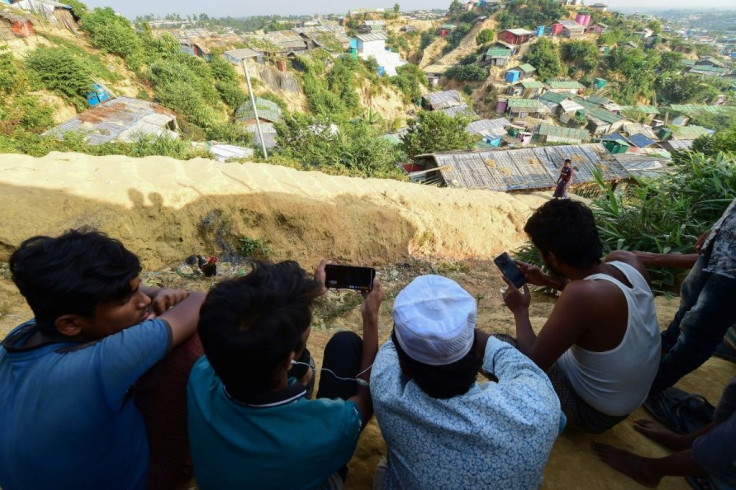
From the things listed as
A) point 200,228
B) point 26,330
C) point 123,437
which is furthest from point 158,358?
point 200,228

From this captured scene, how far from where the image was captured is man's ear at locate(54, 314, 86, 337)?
144 cm

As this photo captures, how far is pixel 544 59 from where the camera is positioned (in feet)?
152

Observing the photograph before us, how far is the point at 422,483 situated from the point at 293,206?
5.08m


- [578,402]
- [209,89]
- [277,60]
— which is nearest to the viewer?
[578,402]

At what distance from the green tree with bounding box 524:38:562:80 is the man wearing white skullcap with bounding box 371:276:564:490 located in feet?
178

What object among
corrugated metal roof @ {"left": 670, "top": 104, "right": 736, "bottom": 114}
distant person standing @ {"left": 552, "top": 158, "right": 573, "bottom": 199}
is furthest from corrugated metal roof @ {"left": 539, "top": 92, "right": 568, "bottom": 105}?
distant person standing @ {"left": 552, "top": 158, "right": 573, "bottom": 199}

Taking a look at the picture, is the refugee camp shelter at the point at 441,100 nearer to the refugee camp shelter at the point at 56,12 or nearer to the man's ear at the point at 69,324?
the refugee camp shelter at the point at 56,12

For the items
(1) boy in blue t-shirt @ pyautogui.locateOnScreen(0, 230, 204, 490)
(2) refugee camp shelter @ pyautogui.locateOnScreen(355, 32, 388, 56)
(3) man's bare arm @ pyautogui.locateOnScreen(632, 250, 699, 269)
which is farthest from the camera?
(2) refugee camp shelter @ pyautogui.locateOnScreen(355, 32, 388, 56)

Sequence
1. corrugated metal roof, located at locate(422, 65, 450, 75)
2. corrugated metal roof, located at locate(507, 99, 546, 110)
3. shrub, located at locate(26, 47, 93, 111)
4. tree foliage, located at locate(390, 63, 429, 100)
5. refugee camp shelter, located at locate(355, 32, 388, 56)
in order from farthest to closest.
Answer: corrugated metal roof, located at locate(422, 65, 450, 75) → refugee camp shelter, located at locate(355, 32, 388, 56) → tree foliage, located at locate(390, 63, 429, 100) → corrugated metal roof, located at locate(507, 99, 546, 110) → shrub, located at locate(26, 47, 93, 111)

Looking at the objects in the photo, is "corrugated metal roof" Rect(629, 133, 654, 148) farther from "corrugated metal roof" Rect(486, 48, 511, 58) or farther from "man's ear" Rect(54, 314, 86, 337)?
"man's ear" Rect(54, 314, 86, 337)

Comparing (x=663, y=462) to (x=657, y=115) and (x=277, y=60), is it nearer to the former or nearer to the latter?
(x=277, y=60)

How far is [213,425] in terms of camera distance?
136cm

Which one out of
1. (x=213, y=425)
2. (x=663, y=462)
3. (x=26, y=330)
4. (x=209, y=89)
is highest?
(x=26, y=330)

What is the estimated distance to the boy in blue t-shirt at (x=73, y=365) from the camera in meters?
1.33
